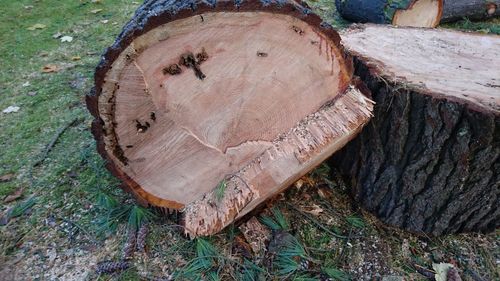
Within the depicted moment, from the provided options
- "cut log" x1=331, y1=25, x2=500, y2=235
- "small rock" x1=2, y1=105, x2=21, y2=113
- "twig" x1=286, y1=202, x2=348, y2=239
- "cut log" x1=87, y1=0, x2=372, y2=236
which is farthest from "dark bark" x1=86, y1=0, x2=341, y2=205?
"small rock" x1=2, y1=105, x2=21, y2=113

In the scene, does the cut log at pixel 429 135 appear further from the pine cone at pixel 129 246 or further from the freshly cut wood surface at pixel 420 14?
the freshly cut wood surface at pixel 420 14

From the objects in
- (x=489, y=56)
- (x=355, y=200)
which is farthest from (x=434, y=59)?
(x=355, y=200)

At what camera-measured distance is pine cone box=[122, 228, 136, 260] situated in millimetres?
1886

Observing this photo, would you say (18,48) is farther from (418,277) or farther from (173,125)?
(418,277)

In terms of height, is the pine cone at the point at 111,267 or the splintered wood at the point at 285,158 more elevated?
the splintered wood at the point at 285,158

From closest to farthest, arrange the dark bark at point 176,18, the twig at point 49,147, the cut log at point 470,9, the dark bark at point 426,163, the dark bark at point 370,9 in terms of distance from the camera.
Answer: the dark bark at point 176,18 → the dark bark at point 426,163 → the twig at point 49,147 → the dark bark at point 370,9 → the cut log at point 470,9

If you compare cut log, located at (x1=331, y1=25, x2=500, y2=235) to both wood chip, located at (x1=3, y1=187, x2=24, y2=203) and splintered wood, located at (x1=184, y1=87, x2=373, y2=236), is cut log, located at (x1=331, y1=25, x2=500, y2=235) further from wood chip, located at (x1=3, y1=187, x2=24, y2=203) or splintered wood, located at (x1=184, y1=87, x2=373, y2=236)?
wood chip, located at (x1=3, y1=187, x2=24, y2=203)

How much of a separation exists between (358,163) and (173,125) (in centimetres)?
96

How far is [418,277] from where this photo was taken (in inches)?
72.2

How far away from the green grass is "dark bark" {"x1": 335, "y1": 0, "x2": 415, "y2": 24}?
187 centimetres

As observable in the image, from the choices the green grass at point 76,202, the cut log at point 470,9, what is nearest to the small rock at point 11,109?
the green grass at point 76,202

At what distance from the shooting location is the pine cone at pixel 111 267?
183 centimetres

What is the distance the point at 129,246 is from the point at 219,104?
0.79 m

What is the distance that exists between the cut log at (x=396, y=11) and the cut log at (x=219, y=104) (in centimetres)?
201
